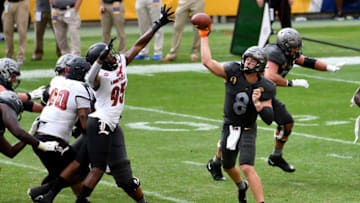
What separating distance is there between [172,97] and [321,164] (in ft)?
16.4

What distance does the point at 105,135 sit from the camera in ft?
22.5

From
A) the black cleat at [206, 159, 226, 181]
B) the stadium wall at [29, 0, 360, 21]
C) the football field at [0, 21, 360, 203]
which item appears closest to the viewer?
the football field at [0, 21, 360, 203]

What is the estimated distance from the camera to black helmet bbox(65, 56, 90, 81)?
725 cm

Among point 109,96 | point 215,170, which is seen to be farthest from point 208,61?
point 215,170

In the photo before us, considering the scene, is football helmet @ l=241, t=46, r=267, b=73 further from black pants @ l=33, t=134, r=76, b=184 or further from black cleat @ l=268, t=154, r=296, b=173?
black cleat @ l=268, t=154, r=296, b=173

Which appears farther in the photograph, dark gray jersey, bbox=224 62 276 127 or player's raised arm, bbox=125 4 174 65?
player's raised arm, bbox=125 4 174 65

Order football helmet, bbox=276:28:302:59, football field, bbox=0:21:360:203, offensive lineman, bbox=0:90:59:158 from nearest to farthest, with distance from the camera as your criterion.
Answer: offensive lineman, bbox=0:90:59:158 < football field, bbox=0:21:360:203 < football helmet, bbox=276:28:302:59

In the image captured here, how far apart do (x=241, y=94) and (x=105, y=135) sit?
130 centimetres

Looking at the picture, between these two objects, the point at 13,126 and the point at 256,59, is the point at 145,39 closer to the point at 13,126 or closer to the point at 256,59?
the point at 256,59

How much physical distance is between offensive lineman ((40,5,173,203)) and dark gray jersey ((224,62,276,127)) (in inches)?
39.7

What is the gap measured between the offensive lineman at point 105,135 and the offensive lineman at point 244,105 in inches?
37.1

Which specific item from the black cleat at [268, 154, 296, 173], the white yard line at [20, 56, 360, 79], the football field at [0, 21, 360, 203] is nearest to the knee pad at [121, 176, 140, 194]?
the football field at [0, 21, 360, 203]

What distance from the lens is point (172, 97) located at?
45.0 ft

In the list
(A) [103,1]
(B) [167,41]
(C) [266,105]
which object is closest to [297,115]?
(C) [266,105]
